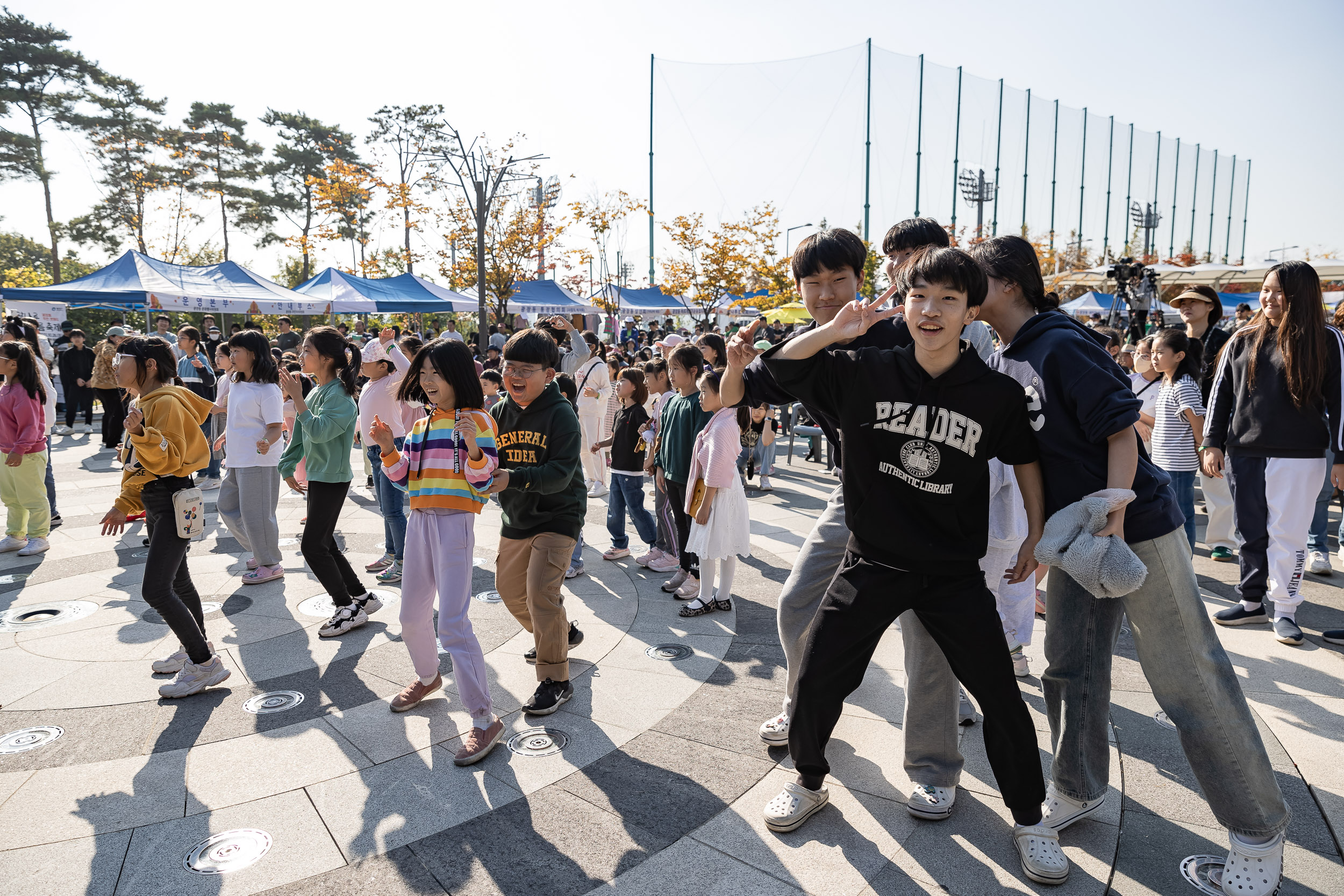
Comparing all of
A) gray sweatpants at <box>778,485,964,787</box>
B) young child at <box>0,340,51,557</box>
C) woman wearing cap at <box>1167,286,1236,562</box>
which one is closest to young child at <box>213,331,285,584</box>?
young child at <box>0,340,51,557</box>

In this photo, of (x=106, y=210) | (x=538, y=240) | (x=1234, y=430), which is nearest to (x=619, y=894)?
(x=1234, y=430)

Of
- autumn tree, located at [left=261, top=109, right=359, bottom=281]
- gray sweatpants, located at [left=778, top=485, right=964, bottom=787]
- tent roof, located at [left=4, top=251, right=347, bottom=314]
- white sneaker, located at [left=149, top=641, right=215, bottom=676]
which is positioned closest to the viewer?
gray sweatpants, located at [left=778, top=485, right=964, bottom=787]

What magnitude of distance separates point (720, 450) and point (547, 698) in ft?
6.36

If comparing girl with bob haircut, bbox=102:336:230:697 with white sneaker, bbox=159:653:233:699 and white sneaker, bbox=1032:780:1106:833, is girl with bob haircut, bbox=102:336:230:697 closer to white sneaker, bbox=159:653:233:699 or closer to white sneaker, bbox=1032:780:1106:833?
white sneaker, bbox=159:653:233:699

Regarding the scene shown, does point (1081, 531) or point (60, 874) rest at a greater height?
point (1081, 531)

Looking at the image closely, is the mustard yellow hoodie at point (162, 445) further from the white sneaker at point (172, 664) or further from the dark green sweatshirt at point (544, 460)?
the dark green sweatshirt at point (544, 460)

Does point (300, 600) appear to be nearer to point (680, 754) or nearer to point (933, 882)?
point (680, 754)

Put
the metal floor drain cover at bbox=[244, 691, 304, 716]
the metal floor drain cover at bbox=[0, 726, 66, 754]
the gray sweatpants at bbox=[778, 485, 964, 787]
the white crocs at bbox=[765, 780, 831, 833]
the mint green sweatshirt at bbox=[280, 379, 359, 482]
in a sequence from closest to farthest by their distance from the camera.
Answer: the white crocs at bbox=[765, 780, 831, 833], the gray sweatpants at bbox=[778, 485, 964, 787], the metal floor drain cover at bbox=[0, 726, 66, 754], the metal floor drain cover at bbox=[244, 691, 304, 716], the mint green sweatshirt at bbox=[280, 379, 359, 482]

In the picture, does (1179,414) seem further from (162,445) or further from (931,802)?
(162,445)

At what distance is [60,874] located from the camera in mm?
2512

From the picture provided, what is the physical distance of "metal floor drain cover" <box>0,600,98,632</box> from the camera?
4.85 metres

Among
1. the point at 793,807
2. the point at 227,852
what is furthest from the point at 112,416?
the point at 793,807

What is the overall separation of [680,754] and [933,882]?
1190 millimetres

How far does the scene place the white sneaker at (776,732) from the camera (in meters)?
3.28
